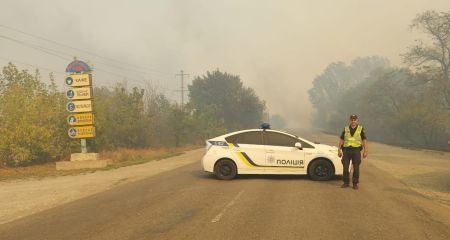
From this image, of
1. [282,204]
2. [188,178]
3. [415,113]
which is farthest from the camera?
[415,113]

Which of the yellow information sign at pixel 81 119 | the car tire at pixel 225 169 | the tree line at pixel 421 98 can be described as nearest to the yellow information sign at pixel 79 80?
the yellow information sign at pixel 81 119

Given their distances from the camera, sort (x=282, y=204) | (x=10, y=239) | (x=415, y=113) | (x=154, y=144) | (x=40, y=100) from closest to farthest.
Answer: (x=10, y=239)
(x=282, y=204)
(x=40, y=100)
(x=154, y=144)
(x=415, y=113)

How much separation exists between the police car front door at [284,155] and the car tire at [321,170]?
0.29 meters

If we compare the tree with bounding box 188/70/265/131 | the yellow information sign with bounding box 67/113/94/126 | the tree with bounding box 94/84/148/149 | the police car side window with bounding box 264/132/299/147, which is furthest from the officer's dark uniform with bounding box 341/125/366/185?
the tree with bounding box 188/70/265/131

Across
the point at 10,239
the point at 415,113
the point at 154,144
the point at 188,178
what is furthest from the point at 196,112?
the point at 10,239

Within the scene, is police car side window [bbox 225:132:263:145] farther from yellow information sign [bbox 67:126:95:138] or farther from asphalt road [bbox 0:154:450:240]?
yellow information sign [bbox 67:126:95:138]

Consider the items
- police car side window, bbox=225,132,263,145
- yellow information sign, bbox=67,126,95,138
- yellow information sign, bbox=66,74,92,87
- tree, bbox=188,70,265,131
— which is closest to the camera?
police car side window, bbox=225,132,263,145

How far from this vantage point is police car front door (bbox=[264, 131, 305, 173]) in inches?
429

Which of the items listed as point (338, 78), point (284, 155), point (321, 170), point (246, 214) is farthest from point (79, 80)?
point (338, 78)

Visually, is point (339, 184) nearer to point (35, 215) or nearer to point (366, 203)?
point (366, 203)

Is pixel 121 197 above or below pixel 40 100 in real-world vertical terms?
below

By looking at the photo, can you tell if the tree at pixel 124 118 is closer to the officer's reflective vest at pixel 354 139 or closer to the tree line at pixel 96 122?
the tree line at pixel 96 122

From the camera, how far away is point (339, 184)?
10.2 m

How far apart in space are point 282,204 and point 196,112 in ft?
116
